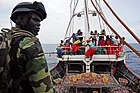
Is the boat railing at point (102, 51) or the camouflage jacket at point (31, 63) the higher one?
the camouflage jacket at point (31, 63)

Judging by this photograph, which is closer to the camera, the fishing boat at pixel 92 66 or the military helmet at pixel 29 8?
the military helmet at pixel 29 8

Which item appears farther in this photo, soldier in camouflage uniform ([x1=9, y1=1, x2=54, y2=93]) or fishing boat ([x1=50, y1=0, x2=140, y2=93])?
fishing boat ([x1=50, y1=0, x2=140, y2=93])

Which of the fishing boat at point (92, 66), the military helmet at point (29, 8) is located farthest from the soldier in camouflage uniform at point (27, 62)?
the fishing boat at point (92, 66)

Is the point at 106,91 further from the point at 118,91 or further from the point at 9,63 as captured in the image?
the point at 9,63

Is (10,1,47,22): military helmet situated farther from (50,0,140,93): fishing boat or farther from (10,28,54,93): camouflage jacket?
(50,0,140,93): fishing boat

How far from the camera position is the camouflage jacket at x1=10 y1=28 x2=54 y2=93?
142 cm

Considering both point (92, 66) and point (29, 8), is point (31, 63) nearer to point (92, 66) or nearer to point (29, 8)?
point (29, 8)

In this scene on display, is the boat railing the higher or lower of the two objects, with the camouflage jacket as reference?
lower

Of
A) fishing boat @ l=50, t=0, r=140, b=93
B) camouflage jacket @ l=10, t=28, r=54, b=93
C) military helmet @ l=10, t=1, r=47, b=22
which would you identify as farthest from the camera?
fishing boat @ l=50, t=0, r=140, b=93

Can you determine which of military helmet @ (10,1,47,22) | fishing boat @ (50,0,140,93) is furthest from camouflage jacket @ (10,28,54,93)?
fishing boat @ (50,0,140,93)

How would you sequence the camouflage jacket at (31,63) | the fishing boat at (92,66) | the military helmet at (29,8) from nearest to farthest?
the camouflage jacket at (31,63)
the military helmet at (29,8)
the fishing boat at (92,66)

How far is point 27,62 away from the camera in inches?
56.1

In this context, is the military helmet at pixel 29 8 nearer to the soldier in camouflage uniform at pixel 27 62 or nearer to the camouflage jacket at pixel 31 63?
the soldier in camouflage uniform at pixel 27 62

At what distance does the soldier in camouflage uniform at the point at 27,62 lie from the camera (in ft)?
4.67
